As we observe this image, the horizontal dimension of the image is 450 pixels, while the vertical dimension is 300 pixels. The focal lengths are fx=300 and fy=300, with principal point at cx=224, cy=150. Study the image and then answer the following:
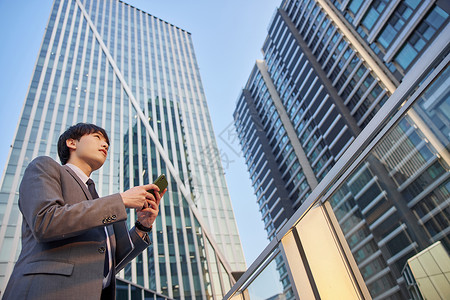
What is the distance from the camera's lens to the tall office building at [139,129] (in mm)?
27266

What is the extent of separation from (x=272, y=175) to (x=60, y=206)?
53900 mm

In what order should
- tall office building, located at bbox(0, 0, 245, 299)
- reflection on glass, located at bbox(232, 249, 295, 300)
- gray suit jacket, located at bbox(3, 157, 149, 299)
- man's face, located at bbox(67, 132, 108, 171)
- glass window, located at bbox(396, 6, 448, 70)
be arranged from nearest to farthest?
gray suit jacket, located at bbox(3, 157, 149, 299), man's face, located at bbox(67, 132, 108, 171), reflection on glass, located at bbox(232, 249, 295, 300), glass window, located at bbox(396, 6, 448, 70), tall office building, located at bbox(0, 0, 245, 299)

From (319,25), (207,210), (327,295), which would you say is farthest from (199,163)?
(327,295)

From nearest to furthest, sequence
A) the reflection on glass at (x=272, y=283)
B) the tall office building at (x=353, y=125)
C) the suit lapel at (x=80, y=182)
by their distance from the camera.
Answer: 1. the tall office building at (x=353, y=125)
2. the suit lapel at (x=80, y=182)
3. the reflection on glass at (x=272, y=283)

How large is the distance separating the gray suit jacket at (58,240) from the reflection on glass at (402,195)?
1183 mm

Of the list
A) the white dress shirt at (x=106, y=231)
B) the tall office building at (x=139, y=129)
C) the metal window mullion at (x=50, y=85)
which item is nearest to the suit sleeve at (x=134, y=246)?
the white dress shirt at (x=106, y=231)

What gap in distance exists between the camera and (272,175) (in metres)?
54.1

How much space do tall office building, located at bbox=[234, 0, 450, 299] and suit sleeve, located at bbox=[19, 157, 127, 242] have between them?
1.19 meters

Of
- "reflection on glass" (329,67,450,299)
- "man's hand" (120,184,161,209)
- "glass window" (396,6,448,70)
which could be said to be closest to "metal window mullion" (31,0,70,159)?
"man's hand" (120,184,161,209)

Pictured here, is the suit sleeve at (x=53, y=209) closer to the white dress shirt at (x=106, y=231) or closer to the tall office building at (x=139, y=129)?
the white dress shirt at (x=106, y=231)

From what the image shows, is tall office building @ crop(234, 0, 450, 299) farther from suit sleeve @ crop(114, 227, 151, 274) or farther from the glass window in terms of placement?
suit sleeve @ crop(114, 227, 151, 274)

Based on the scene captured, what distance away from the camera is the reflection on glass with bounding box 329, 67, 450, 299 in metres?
1.20

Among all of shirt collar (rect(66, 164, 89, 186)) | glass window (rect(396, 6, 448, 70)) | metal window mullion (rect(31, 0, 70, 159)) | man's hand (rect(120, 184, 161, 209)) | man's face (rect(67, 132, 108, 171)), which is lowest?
man's hand (rect(120, 184, 161, 209))

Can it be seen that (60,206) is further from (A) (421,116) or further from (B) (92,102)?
(B) (92,102)
